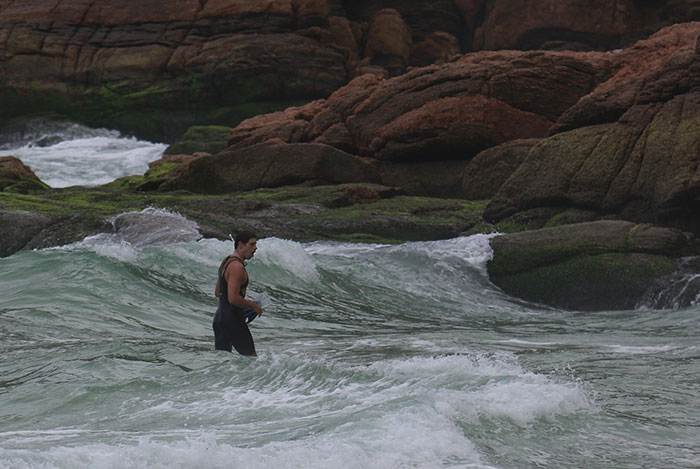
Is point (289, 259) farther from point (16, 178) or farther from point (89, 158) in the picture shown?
point (89, 158)

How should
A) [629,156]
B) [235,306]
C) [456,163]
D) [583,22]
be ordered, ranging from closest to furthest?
[235,306]
[629,156]
[456,163]
[583,22]

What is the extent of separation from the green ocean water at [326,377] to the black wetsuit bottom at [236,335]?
0.64 ft

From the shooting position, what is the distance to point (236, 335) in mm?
9219

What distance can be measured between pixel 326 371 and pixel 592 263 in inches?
311

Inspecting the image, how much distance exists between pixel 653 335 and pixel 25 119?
4365 cm

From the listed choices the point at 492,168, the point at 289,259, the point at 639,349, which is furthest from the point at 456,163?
the point at 639,349

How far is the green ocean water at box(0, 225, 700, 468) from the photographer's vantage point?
6.02 meters

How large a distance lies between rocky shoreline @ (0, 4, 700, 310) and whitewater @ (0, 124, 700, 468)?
4.52ft

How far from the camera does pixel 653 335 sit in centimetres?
1166

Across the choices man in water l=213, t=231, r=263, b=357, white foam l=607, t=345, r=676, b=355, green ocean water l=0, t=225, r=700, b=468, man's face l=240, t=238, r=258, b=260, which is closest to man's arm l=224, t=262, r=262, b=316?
man in water l=213, t=231, r=263, b=357

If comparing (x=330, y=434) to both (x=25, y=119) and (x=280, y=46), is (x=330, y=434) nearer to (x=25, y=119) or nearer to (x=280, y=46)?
(x=280, y=46)

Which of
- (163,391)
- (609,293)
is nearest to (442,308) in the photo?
(609,293)

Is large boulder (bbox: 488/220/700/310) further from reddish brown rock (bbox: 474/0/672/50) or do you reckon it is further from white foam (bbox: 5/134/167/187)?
reddish brown rock (bbox: 474/0/672/50)

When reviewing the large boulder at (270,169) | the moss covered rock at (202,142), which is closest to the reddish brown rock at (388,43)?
the moss covered rock at (202,142)
